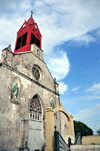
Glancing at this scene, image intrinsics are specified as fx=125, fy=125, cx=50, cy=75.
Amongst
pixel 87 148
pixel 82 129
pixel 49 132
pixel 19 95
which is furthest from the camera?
pixel 82 129

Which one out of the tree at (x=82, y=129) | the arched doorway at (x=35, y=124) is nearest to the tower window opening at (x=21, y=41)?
the arched doorway at (x=35, y=124)

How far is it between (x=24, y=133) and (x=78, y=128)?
38497 mm

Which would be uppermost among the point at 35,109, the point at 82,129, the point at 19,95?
the point at 19,95

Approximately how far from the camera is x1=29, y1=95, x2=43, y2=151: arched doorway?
1234 centimetres

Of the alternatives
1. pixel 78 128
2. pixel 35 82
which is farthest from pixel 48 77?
pixel 78 128

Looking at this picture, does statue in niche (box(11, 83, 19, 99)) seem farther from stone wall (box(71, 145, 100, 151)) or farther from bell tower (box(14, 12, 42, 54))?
bell tower (box(14, 12, 42, 54))

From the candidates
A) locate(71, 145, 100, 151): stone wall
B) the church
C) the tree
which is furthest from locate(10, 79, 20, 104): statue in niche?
the tree

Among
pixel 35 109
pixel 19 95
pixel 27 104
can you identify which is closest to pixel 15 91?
pixel 19 95

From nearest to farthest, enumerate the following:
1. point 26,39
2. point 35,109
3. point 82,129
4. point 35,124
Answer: point 35,124, point 35,109, point 26,39, point 82,129

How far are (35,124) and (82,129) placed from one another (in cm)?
3699

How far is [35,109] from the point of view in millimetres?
14156

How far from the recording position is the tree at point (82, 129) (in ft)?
146

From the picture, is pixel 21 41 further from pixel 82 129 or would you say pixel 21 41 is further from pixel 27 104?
pixel 82 129

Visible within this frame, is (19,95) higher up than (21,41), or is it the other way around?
(21,41)
